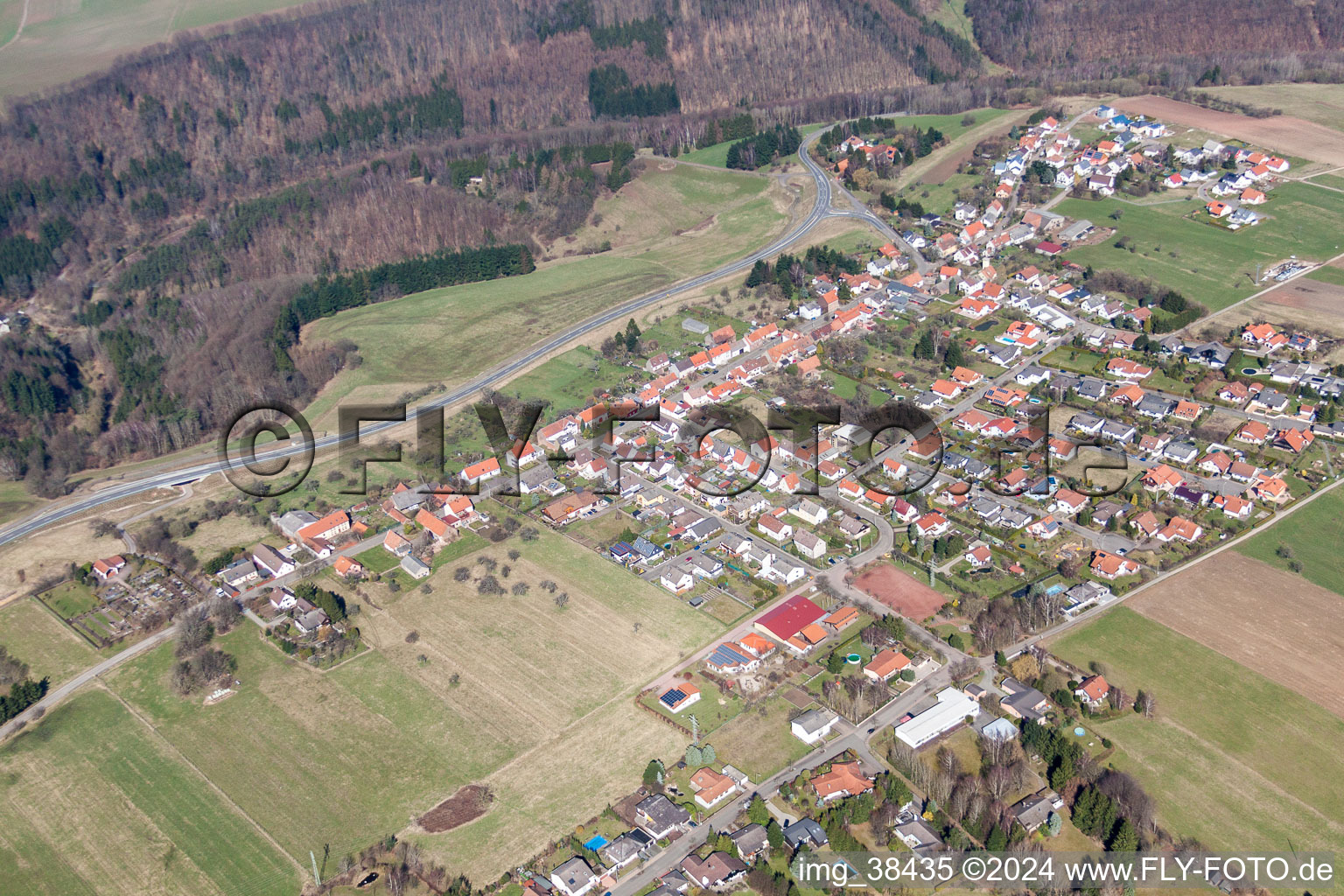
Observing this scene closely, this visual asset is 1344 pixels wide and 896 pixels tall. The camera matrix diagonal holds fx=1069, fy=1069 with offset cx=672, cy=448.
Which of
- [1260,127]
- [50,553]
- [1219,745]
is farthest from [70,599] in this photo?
[1260,127]

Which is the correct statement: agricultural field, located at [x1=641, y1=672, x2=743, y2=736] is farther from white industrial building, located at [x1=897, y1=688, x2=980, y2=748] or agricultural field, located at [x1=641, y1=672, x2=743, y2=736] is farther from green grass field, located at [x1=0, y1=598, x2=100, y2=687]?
green grass field, located at [x1=0, y1=598, x2=100, y2=687]

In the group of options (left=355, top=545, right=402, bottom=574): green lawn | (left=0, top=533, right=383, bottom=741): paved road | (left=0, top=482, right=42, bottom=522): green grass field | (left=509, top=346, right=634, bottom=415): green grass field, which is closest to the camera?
(left=0, top=533, right=383, bottom=741): paved road

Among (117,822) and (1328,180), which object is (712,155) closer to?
(1328,180)

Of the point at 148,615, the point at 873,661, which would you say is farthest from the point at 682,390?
the point at 148,615

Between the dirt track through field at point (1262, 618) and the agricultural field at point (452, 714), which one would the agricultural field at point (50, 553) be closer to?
the agricultural field at point (452, 714)

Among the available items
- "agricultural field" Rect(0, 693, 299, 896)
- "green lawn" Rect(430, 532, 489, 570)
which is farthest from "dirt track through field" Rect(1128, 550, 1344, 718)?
"agricultural field" Rect(0, 693, 299, 896)

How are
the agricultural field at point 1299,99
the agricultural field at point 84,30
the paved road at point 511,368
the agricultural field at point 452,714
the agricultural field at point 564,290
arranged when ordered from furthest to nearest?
the agricultural field at point 84,30 → the agricultural field at point 1299,99 → the agricultural field at point 564,290 → the paved road at point 511,368 → the agricultural field at point 452,714

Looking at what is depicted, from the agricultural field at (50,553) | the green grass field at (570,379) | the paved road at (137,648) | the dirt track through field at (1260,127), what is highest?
the dirt track through field at (1260,127)

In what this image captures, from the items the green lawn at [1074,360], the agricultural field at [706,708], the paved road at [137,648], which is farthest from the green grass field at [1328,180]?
the paved road at [137,648]
